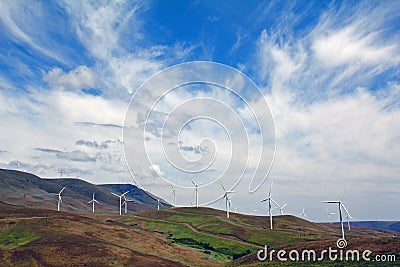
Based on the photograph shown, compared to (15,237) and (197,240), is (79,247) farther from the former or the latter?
(197,240)

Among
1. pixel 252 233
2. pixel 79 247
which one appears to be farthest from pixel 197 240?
pixel 79 247

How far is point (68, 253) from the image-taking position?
94.9m

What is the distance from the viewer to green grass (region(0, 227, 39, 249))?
341ft

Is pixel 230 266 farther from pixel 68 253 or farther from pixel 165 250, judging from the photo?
pixel 68 253

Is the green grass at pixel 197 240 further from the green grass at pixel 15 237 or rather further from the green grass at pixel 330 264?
the green grass at pixel 15 237

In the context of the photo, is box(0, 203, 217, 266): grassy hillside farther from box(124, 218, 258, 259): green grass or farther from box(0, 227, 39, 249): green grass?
box(124, 218, 258, 259): green grass

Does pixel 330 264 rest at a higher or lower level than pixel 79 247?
lower

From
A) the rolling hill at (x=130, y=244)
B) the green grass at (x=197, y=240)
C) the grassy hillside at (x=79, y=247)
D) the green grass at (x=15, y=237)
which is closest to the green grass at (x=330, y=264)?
the rolling hill at (x=130, y=244)

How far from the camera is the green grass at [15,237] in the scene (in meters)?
104

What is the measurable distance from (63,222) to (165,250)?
127ft

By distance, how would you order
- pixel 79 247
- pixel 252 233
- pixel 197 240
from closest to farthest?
pixel 79 247 < pixel 197 240 < pixel 252 233

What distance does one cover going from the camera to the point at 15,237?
111 m

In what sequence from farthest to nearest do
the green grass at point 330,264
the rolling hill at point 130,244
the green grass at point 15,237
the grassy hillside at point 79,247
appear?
the green grass at point 15,237
the grassy hillside at point 79,247
the rolling hill at point 130,244
the green grass at point 330,264

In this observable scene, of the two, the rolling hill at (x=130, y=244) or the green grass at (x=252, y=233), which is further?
the green grass at (x=252, y=233)
